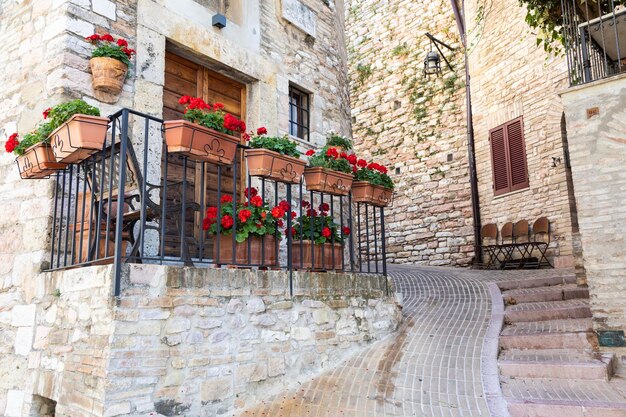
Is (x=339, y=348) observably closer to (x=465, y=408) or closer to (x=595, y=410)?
(x=465, y=408)

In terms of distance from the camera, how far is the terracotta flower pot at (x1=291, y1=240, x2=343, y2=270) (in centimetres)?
499

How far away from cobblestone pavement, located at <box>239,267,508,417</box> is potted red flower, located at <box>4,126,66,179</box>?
2.40m

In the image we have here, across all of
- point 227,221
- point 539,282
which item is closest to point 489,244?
point 539,282

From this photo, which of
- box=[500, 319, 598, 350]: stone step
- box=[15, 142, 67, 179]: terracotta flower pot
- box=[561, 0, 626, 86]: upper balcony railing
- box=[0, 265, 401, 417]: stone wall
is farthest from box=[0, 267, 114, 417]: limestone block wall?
box=[561, 0, 626, 86]: upper balcony railing

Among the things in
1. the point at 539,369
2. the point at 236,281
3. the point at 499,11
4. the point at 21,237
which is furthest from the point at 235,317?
the point at 499,11

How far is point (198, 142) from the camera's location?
3848mm

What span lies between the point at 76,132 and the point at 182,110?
2280 millimetres

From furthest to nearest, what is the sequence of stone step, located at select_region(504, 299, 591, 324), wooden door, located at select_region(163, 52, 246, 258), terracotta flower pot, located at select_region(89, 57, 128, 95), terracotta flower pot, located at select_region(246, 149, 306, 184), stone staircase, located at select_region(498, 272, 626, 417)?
stone step, located at select_region(504, 299, 591, 324), wooden door, located at select_region(163, 52, 246, 258), terracotta flower pot, located at select_region(89, 57, 128, 95), terracotta flower pot, located at select_region(246, 149, 306, 184), stone staircase, located at select_region(498, 272, 626, 417)

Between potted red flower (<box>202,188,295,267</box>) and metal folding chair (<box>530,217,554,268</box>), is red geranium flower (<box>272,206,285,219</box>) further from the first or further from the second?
metal folding chair (<box>530,217,554,268</box>)

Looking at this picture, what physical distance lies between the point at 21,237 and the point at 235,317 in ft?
6.85

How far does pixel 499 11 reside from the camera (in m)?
11.6

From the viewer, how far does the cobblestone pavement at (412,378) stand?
3920 mm

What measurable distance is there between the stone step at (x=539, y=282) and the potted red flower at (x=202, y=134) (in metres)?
4.81

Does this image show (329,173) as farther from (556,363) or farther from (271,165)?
(556,363)
